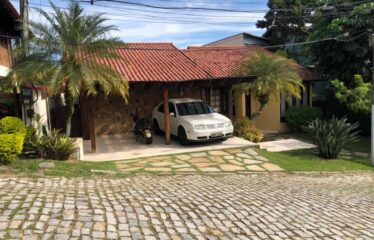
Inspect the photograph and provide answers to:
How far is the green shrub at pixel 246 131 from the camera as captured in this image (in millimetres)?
14849

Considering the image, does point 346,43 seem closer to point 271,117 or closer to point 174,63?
point 271,117

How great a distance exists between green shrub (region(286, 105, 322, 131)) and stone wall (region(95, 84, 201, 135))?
555 centimetres

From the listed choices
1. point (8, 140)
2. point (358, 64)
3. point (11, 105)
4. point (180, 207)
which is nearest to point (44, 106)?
point (11, 105)

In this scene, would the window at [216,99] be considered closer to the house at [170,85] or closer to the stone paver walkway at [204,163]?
the house at [170,85]

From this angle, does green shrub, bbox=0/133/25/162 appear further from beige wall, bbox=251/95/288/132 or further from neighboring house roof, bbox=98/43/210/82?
beige wall, bbox=251/95/288/132

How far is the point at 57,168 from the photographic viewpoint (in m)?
8.41

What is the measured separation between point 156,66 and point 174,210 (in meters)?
10.3

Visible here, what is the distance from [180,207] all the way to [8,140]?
15.1ft

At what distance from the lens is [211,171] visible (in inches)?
391

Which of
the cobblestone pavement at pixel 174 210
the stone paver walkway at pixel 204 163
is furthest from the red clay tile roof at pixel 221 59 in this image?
the cobblestone pavement at pixel 174 210

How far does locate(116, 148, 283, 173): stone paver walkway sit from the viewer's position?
996 centimetres

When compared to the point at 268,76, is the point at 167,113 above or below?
below

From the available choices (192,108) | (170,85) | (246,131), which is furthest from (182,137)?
(246,131)

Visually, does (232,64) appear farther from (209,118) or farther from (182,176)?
(182,176)
